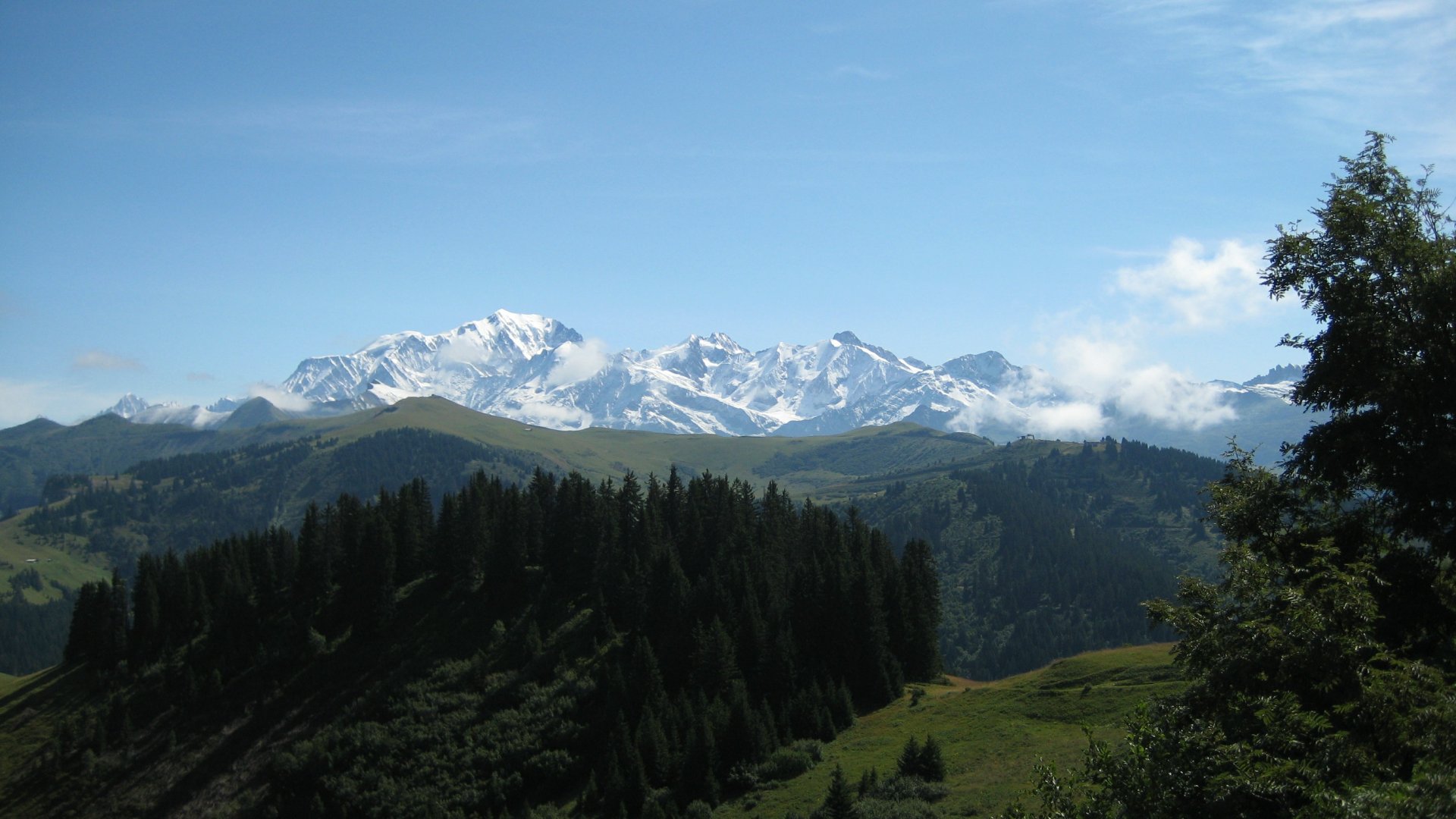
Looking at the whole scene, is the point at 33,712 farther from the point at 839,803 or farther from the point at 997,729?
the point at 997,729

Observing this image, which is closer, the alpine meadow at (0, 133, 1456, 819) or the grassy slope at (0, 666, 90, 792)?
the alpine meadow at (0, 133, 1456, 819)

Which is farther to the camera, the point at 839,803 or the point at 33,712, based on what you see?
the point at 33,712

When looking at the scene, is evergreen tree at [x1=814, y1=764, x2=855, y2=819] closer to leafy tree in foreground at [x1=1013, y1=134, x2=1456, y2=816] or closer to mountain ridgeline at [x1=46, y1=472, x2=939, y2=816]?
mountain ridgeline at [x1=46, y1=472, x2=939, y2=816]

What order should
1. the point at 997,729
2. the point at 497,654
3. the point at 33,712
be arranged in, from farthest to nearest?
1. the point at 33,712
2. the point at 497,654
3. the point at 997,729

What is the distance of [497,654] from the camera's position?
11319 cm

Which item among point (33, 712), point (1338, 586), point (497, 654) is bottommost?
point (33, 712)

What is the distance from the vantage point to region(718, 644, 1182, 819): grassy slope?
63.0 metres

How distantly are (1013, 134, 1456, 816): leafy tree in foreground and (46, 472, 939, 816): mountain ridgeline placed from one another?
198 ft

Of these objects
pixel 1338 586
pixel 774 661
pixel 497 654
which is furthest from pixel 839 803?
pixel 497 654

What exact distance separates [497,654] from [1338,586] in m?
104

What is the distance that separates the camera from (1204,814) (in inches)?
810

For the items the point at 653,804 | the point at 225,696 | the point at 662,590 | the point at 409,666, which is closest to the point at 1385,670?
the point at 653,804

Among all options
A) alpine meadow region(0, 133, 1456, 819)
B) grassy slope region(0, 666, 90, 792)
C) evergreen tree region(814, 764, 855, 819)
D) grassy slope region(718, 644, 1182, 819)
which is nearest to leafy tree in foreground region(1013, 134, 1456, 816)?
alpine meadow region(0, 133, 1456, 819)

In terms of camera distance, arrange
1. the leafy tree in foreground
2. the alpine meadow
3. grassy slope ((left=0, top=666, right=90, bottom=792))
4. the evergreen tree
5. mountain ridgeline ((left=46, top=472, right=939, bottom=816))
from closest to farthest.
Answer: the leafy tree in foreground
the alpine meadow
the evergreen tree
mountain ridgeline ((left=46, top=472, right=939, bottom=816))
grassy slope ((left=0, top=666, right=90, bottom=792))
